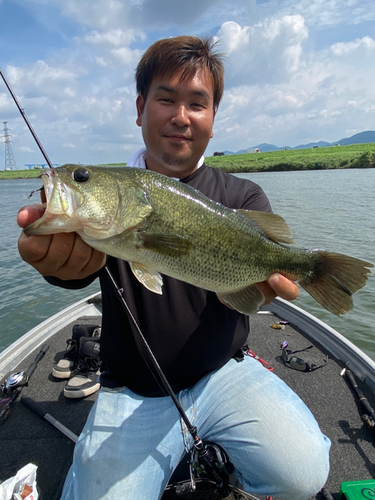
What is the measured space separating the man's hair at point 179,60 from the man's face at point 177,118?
0.07 meters

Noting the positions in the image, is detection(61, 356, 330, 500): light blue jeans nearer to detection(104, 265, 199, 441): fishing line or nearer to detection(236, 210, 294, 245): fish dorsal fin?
detection(104, 265, 199, 441): fishing line

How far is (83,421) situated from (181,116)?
3.47 meters

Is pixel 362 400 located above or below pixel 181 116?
below

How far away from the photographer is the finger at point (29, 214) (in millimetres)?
1870

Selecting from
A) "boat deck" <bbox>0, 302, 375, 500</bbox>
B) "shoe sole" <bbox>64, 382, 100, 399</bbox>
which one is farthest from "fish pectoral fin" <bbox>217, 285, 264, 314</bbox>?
"shoe sole" <bbox>64, 382, 100, 399</bbox>

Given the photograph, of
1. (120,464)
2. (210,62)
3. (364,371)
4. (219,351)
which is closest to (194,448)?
(120,464)

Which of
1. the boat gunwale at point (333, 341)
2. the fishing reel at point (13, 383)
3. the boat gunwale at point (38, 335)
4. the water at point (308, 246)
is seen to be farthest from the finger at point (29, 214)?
the water at point (308, 246)

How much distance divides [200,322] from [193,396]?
2.05ft

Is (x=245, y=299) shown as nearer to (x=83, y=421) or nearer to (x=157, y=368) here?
(x=157, y=368)

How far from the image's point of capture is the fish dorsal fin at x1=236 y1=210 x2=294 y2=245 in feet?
8.35

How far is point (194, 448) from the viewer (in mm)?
2420

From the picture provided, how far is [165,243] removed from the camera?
7.07 ft

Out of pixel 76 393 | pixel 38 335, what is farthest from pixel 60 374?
pixel 38 335

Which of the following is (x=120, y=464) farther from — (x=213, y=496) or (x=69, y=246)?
(x=69, y=246)
